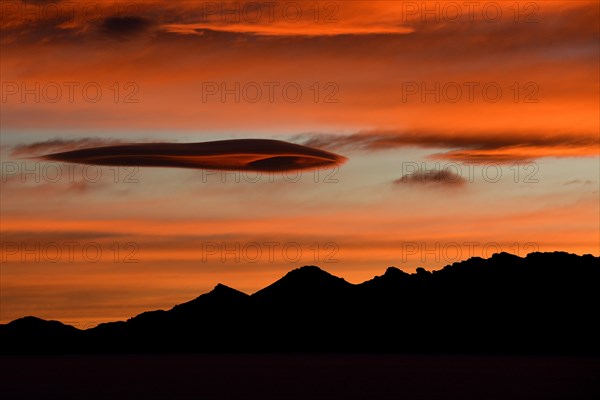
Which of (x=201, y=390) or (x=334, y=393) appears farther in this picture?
(x=201, y=390)

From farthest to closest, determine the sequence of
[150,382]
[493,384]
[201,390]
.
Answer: [150,382] < [493,384] < [201,390]

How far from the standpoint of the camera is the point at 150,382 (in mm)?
161375

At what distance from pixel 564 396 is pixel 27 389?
244 feet

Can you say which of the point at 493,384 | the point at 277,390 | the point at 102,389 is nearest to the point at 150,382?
the point at 102,389

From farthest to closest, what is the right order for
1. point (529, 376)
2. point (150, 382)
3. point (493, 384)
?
point (529, 376) < point (150, 382) < point (493, 384)

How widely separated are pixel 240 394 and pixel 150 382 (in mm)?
40966

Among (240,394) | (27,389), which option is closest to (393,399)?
(240,394)

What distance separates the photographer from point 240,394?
409 feet

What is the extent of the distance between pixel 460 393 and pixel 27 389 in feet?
202

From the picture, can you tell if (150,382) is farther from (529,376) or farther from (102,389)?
(529,376)

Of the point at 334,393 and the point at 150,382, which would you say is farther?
the point at 150,382

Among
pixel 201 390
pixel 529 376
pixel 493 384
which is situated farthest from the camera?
pixel 529 376

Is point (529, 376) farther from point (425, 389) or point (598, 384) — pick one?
point (425, 389)

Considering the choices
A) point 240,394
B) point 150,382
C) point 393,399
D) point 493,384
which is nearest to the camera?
point 393,399
